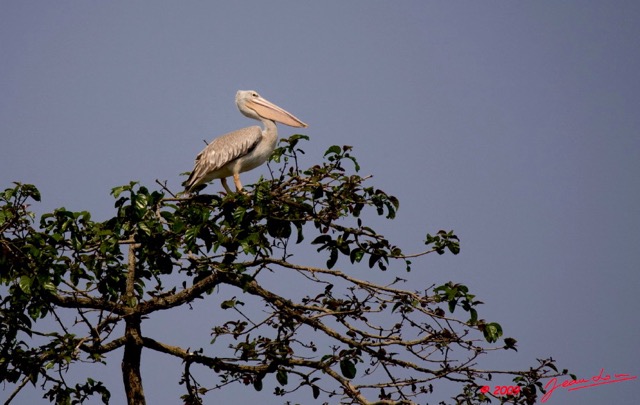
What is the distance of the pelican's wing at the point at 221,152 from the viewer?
36.2 ft

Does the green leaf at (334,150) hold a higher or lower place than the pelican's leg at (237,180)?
lower

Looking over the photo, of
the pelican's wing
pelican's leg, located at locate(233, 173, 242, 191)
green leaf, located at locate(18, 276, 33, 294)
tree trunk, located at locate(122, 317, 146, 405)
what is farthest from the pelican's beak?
green leaf, located at locate(18, 276, 33, 294)

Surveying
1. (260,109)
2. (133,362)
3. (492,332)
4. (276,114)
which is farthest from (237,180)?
(492,332)

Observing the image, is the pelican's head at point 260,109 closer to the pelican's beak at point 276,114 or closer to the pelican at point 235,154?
the pelican's beak at point 276,114

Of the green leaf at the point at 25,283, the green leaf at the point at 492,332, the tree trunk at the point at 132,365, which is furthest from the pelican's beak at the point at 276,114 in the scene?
the green leaf at the point at 492,332

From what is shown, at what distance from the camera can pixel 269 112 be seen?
12.9 m

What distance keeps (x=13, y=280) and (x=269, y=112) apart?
6.08m

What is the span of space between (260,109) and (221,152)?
2.03 metres

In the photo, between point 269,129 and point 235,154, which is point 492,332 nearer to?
point 235,154

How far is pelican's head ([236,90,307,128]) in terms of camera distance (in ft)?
42.3

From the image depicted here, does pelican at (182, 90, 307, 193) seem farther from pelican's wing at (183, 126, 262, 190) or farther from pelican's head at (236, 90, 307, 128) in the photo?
pelican's head at (236, 90, 307, 128)

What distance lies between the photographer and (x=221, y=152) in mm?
11281

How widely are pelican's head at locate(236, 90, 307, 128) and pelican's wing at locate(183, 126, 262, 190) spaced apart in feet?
3.15

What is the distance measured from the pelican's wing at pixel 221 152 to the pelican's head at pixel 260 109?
96 cm
